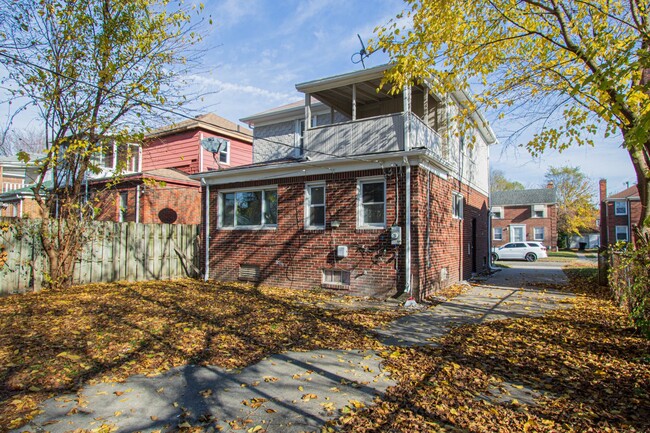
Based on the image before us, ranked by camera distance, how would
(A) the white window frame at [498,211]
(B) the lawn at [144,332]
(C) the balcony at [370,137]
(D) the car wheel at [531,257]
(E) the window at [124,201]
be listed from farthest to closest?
(A) the white window frame at [498,211]
(D) the car wheel at [531,257]
(E) the window at [124,201]
(C) the balcony at [370,137]
(B) the lawn at [144,332]

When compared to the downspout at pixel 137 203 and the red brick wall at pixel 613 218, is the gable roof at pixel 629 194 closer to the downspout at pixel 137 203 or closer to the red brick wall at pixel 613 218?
the red brick wall at pixel 613 218

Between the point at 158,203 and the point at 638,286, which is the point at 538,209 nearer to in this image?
the point at 158,203

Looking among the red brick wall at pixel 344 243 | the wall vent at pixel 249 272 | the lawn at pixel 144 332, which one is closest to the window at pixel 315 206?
the red brick wall at pixel 344 243

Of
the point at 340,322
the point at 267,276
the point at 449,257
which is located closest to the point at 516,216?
the point at 449,257

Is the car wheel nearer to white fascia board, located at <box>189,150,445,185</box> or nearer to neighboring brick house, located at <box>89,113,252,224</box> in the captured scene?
white fascia board, located at <box>189,150,445,185</box>

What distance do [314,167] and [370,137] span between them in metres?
1.79

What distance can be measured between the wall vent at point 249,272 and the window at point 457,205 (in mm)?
6597

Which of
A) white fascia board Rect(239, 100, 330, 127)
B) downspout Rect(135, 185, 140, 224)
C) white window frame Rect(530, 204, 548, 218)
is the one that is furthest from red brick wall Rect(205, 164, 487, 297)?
white window frame Rect(530, 204, 548, 218)

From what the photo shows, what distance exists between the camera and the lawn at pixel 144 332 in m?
4.50

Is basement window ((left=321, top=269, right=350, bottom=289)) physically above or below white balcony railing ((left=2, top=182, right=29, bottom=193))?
below

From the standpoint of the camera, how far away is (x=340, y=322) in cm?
729

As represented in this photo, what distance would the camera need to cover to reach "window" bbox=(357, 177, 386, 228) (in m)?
10.2

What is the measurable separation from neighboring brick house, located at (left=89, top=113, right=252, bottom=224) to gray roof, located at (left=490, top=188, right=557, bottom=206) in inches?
1334

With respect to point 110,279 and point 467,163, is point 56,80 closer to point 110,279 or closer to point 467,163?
point 110,279
